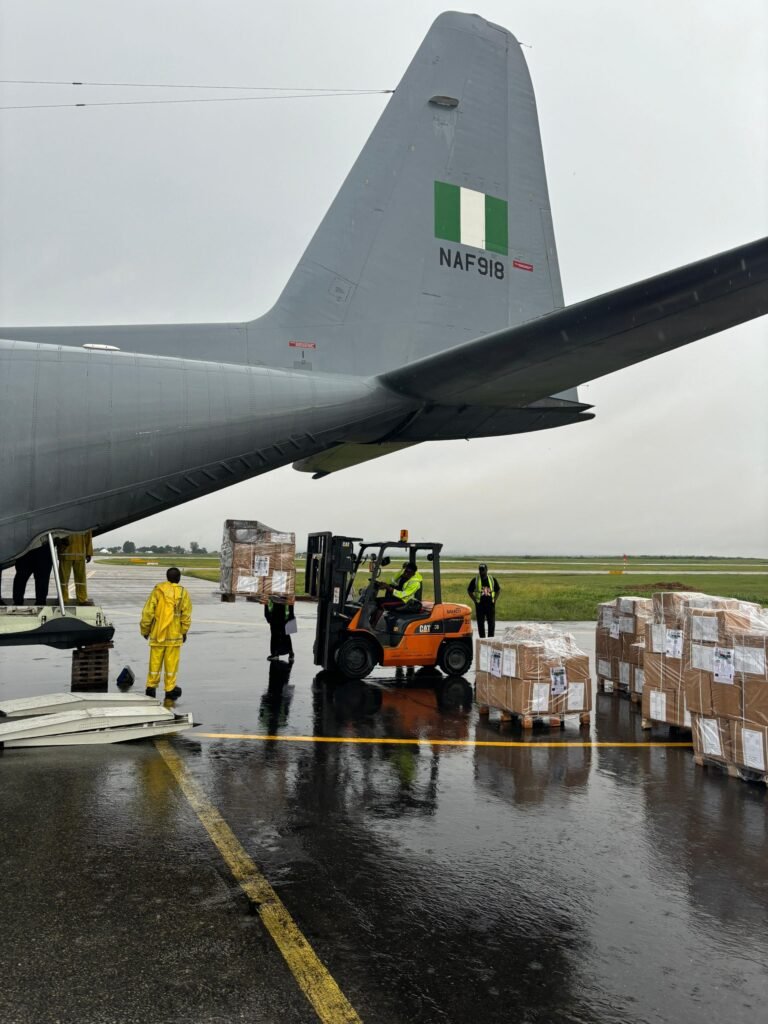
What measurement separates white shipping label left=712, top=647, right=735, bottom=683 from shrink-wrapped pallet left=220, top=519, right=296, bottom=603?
5402 mm

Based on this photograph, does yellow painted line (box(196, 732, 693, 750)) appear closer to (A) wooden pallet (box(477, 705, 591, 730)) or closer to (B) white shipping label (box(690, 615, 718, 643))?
(A) wooden pallet (box(477, 705, 591, 730))

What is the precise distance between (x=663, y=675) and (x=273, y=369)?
5.60 m

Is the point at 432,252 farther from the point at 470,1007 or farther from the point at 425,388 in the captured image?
the point at 470,1007

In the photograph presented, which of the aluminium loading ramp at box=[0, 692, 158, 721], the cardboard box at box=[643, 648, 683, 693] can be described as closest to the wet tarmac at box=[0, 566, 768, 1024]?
the cardboard box at box=[643, 648, 683, 693]

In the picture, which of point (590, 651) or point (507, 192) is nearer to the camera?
point (507, 192)

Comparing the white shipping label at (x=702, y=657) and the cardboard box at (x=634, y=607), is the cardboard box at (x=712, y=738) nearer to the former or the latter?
the white shipping label at (x=702, y=657)

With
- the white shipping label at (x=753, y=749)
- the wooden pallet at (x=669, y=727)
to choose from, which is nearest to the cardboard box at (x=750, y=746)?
the white shipping label at (x=753, y=749)

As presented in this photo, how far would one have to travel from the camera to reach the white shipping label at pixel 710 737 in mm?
6891

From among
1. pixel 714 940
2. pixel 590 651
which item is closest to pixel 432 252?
pixel 714 940

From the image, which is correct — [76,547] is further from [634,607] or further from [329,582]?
[634,607]

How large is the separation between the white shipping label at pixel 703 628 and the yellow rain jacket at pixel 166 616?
18.8 ft

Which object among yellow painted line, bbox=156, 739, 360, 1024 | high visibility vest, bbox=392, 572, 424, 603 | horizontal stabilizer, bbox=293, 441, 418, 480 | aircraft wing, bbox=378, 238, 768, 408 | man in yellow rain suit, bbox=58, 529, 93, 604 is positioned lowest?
yellow painted line, bbox=156, 739, 360, 1024

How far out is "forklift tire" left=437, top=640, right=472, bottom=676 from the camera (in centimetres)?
1163

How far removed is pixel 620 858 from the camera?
478cm
